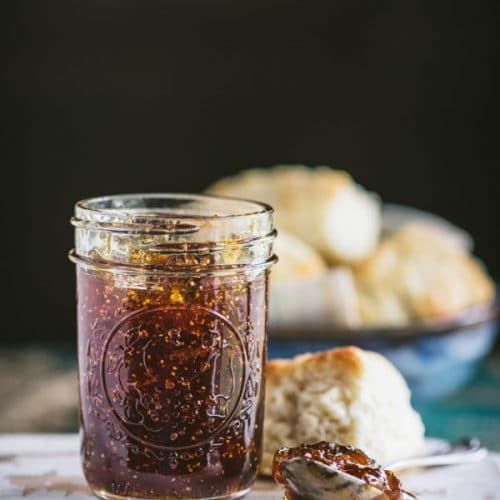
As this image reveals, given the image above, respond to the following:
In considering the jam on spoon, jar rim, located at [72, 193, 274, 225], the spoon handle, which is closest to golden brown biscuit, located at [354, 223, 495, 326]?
the spoon handle

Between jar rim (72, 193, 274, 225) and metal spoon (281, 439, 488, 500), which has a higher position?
jar rim (72, 193, 274, 225)

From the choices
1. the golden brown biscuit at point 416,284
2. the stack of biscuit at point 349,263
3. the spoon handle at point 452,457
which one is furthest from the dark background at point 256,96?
the spoon handle at point 452,457

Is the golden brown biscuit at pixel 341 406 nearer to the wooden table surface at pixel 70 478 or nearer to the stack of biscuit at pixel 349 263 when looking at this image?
the wooden table surface at pixel 70 478

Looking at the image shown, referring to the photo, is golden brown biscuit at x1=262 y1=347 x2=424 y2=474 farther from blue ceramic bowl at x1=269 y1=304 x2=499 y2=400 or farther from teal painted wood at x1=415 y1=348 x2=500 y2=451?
teal painted wood at x1=415 y1=348 x2=500 y2=451

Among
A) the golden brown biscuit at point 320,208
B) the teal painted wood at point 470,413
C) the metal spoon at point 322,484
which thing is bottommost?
the teal painted wood at point 470,413

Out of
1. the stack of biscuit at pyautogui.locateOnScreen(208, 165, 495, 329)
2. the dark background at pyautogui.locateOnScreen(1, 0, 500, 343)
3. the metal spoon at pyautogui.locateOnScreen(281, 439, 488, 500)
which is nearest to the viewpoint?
the metal spoon at pyautogui.locateOnScreen(281, 439, 488, 500)

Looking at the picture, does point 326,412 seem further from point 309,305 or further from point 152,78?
point 152,78

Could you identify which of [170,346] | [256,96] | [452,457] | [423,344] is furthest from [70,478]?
[256,96]
